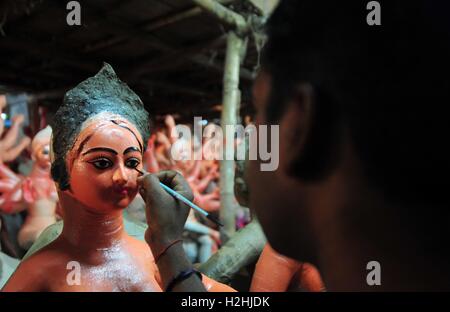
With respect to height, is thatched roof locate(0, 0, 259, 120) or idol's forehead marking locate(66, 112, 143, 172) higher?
thatched roof locate(0, 0, 259, 120)

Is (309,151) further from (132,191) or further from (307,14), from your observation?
(132,191)

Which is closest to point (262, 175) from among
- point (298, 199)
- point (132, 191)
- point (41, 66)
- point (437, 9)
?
point (298, 199)

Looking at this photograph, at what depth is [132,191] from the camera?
1.68 meters

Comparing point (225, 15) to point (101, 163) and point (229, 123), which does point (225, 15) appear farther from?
point (101, 163)

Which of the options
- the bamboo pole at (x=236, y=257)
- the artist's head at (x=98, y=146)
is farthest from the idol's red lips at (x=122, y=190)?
the bamboo pole at (x=236, y=257)

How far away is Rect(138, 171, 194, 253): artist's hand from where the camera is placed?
1.17m

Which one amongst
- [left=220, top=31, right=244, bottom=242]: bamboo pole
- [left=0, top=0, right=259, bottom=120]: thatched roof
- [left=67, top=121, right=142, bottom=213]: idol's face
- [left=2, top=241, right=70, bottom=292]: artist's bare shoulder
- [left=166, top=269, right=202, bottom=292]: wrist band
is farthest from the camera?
[left=220, top=31, right=244, bottom=242]: bamboo pole

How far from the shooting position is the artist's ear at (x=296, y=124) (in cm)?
78

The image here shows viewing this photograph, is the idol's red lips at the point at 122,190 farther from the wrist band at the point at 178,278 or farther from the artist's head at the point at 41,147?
the artist's head at the point at 41,147

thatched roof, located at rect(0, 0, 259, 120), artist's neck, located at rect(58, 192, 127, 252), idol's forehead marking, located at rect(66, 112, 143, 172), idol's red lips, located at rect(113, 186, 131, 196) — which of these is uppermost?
thatched roof, located at rect(0, 0, 259, 120)

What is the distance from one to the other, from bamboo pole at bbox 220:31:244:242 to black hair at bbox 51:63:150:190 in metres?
2.11

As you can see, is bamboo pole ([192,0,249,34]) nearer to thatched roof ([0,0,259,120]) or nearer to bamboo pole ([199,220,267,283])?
thatched roof ([0,0,259,120])

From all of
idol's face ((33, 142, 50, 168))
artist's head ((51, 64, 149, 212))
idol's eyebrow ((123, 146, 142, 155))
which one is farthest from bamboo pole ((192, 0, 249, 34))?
idol's eyebrow ((123, 146, 142, 155))

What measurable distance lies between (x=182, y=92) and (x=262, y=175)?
5555mm
